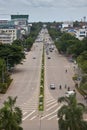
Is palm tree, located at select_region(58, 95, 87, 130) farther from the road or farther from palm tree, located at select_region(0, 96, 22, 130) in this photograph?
the road

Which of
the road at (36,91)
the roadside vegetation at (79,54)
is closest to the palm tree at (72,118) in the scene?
the road at (36,91)

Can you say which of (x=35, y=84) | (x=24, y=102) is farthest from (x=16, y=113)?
(x=35, y=84)

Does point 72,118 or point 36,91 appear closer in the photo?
point 72,118

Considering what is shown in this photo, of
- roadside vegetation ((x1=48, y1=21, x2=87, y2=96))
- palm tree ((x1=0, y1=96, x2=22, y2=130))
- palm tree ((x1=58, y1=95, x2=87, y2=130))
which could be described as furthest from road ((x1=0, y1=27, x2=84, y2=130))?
palm tree ((x1=0, y1=96, x2=22, y2=130))

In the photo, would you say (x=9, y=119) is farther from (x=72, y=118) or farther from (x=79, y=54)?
(x=79, y=54)

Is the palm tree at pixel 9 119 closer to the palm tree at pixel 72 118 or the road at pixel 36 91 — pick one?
the palm tree at pixel 72 118

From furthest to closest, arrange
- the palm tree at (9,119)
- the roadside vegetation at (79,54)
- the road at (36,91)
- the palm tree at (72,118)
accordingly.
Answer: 1. the roadside vegetation at (79,54)
2. the road at (36,91)
3. the palm tree at (72,118)
4. the palm tree at (9,119)

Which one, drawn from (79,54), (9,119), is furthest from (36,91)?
(79,54)

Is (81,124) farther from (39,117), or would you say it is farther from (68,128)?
(39,117)
